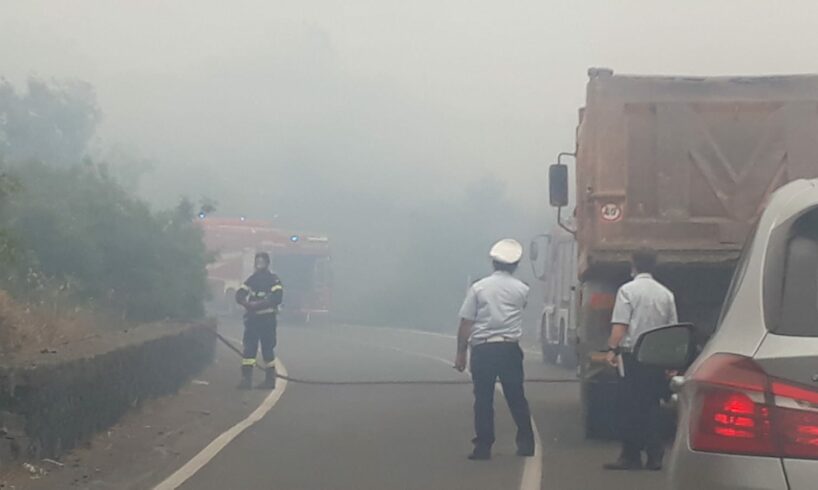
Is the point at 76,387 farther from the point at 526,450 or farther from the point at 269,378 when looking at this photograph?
the point at 269,378

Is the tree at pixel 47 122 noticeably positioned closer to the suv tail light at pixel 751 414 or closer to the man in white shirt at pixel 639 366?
the man in white shirt at pixel 639 366

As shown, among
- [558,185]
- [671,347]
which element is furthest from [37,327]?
[671,347]

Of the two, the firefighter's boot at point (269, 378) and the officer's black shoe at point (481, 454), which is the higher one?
the officer's black shoe at point (481, 454)

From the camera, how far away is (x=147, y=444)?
39.3ft

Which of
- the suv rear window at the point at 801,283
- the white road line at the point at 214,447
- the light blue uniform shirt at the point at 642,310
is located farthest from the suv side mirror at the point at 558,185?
the suv rear window at the point at 801,283

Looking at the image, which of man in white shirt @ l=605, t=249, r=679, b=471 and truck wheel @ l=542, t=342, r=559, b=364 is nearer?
man in white shirt @ l=605, t=249, r=679, b=471

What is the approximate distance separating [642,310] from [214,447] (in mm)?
3727

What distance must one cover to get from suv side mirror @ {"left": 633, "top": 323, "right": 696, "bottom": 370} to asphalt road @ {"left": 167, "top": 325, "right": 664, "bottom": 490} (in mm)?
4915

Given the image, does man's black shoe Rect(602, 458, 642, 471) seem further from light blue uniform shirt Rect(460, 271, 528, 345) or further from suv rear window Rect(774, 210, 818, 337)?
suv rear window Rect(774, 210, 818, 337)

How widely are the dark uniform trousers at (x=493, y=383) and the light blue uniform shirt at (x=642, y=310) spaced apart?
0.89 meters

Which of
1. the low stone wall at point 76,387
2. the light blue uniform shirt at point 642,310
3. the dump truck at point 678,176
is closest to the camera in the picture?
the low stone wall at point 76,387

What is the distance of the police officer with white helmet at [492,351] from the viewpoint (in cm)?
1116

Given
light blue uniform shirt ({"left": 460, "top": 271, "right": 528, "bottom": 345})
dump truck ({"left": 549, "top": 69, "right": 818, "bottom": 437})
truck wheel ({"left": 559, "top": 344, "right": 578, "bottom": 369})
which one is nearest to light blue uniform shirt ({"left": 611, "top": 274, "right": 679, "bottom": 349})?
light blue uniform shirt ({"left": 460, "top": 271, "right": 528, "bottom": 345})

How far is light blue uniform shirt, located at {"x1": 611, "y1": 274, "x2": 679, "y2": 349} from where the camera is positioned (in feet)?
35.6
